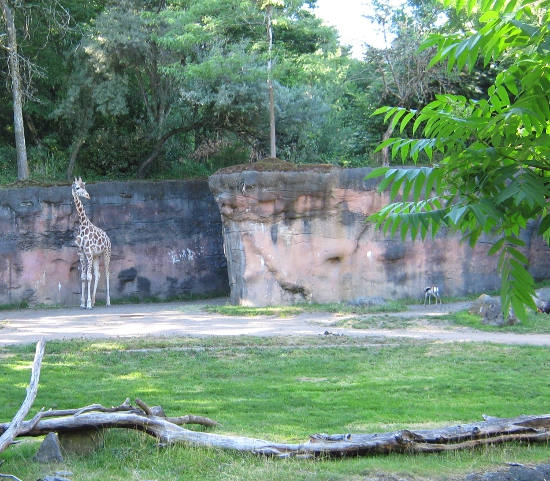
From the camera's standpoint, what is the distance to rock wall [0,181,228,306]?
19953 millimetres

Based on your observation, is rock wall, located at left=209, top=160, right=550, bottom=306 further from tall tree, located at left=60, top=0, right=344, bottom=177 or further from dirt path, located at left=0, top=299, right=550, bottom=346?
tall tree, located at left=60, top=0, right=344, bottom=177

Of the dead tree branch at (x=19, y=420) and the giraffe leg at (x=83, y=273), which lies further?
the giraffe leg at (x=83, y=273)

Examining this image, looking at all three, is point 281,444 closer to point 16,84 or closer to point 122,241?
point 122,241

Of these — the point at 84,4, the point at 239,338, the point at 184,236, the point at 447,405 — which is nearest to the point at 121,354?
the point at 239,338

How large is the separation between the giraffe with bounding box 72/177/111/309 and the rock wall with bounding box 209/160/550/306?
346 cm

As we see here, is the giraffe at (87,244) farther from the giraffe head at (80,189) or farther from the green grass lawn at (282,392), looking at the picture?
the green grass lawn at (282,392)

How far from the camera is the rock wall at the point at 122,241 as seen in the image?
20.0 m

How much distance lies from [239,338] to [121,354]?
235cm

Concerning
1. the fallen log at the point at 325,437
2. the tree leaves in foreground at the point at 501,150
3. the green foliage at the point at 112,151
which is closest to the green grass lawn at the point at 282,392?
the fallen log at the point at 325,437

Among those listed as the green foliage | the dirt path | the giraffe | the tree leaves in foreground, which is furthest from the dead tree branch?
the green foliage

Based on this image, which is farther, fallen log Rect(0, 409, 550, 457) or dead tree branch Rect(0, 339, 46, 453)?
fallen log Rect(0, 409, 550, 457)

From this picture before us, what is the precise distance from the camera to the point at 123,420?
612cm

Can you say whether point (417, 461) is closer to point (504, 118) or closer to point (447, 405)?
point (447, 405)

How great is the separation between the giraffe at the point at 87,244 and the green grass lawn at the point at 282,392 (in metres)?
7.54
